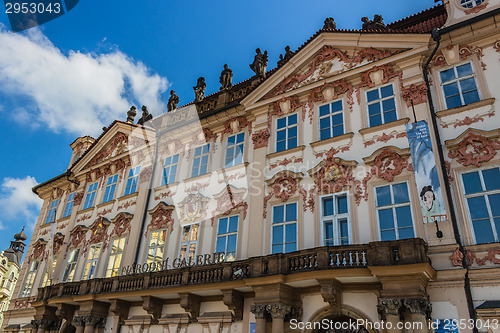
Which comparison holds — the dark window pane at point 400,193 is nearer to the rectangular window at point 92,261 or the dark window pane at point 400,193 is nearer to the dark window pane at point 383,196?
the dark window pane at point 383,196

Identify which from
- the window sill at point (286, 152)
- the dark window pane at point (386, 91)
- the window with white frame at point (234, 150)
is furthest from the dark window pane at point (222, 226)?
the dark window pane at point (386, 91)

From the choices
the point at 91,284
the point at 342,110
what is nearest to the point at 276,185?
the point at 342,110

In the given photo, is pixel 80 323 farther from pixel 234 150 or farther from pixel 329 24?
pixel 329 24

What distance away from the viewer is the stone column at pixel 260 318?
12.7 meters

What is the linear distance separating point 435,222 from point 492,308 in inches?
104

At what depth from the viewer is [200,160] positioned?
1961 cm

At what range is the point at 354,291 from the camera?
484 inches

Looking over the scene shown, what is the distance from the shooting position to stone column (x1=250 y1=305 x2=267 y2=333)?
1270cm

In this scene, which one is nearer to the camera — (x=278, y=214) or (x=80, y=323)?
(x=278, y=214)

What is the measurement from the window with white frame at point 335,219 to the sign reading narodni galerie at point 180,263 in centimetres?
419

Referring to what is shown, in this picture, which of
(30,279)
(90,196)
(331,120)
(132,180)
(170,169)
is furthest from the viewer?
(30,279)

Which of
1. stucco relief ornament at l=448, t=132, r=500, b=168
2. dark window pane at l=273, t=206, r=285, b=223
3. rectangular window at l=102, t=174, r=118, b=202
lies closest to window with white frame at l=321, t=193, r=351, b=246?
dark window pane at l=273, t=206, r=285, b=223

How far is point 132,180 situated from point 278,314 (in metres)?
12.7

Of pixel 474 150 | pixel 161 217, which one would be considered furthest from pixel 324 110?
pixel 161 217
